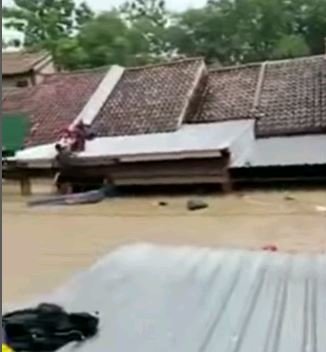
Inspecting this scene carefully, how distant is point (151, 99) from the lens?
33.9 feet

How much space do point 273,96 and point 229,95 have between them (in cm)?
69

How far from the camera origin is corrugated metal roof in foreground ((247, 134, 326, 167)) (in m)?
8.05

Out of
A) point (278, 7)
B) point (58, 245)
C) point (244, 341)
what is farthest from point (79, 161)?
point (244, 341)

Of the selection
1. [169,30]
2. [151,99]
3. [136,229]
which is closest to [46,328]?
[136,229]

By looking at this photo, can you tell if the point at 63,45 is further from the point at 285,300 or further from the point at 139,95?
the point at 285,300

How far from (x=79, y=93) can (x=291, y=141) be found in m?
3.90

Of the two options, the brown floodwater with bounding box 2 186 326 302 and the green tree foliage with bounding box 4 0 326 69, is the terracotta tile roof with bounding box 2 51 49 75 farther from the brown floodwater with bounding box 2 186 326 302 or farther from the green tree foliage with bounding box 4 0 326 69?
the brown floodwater with bounding box 2 186 326 302

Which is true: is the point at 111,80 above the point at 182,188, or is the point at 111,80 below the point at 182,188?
above

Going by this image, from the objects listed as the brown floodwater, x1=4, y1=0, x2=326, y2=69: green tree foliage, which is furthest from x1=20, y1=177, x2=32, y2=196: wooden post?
x1=4, y1=0, x2=326, y2=69: green tree foliage

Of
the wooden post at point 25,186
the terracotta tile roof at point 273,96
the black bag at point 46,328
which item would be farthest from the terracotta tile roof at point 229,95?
the black bag at point 46,328

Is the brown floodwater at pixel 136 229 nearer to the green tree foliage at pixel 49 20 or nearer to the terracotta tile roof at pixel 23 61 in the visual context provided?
the terracotta tile roof at pixel 23 61

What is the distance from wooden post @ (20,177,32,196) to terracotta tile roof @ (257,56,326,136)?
3.21m

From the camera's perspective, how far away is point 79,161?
8.74 m

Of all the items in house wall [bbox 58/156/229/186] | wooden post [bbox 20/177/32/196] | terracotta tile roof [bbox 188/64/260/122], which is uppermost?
terracotta tile roof [bbox 188/64/260/122]
